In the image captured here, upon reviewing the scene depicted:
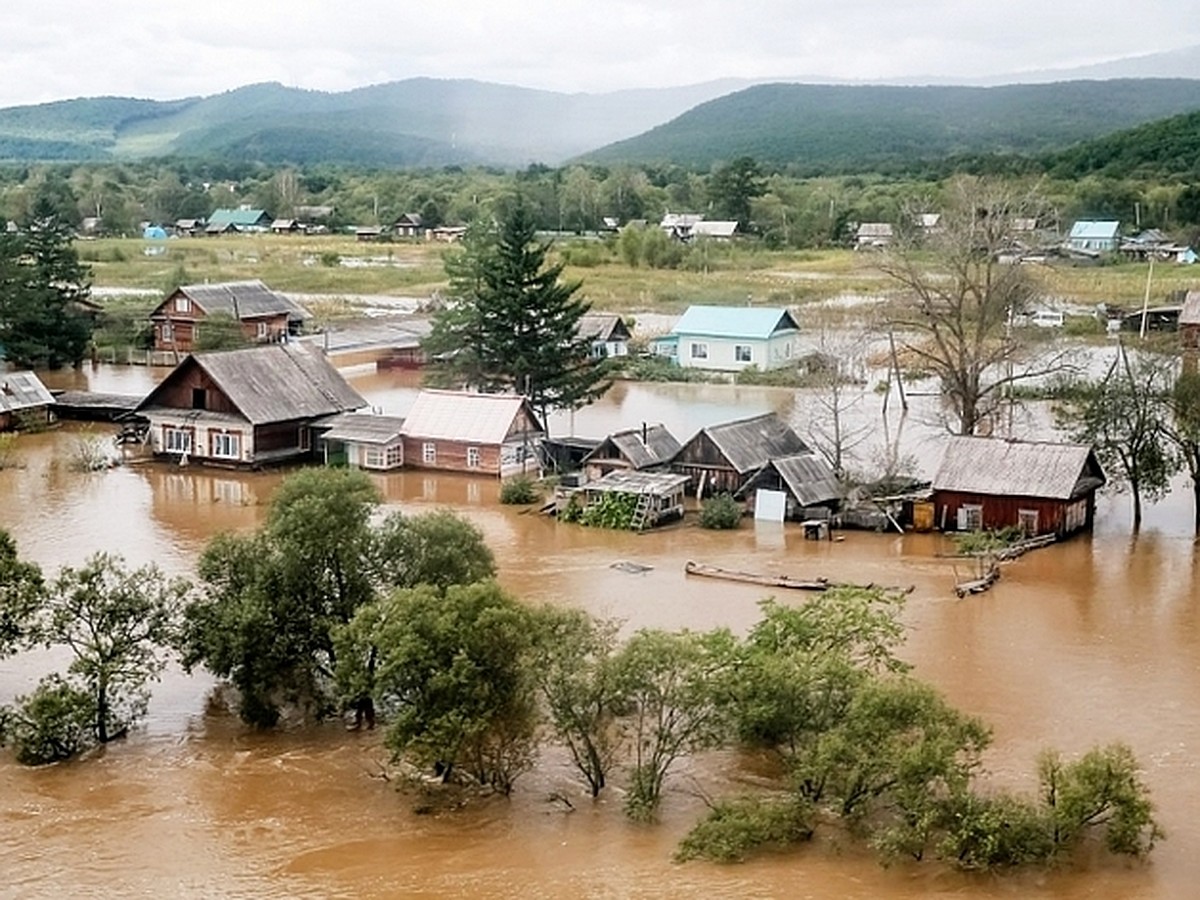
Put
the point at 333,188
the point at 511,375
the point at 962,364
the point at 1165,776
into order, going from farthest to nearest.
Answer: the point at 333,188 < the point at 511,375 < the point at 962,364 < the point at 1165,776

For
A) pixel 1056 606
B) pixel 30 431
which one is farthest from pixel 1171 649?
pixel 30 431

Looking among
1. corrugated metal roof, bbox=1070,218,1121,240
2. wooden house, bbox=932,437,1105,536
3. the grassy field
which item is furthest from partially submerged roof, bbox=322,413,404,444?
corrugated metal roof, bbox=1070,218,1121,240

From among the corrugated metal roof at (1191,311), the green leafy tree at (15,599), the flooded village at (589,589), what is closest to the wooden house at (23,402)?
the flooded village at (589,589)

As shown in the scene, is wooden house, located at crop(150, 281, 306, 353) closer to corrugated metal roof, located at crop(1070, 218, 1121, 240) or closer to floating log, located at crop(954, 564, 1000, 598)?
floating log, located at crop(954, 564, 1000, 598)

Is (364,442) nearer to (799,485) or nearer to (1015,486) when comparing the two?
(799,485)

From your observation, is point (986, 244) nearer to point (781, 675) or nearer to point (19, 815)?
point (781, 675)

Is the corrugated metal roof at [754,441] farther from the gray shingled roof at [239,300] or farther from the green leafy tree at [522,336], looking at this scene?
the gray shingled roof at [239,300]
